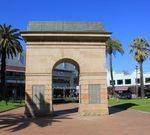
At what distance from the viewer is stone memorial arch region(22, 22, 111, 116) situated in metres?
30.8

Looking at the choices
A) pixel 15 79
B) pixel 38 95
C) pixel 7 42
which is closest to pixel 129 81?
pixel 15 79

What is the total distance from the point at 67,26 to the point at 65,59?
8.33 ft

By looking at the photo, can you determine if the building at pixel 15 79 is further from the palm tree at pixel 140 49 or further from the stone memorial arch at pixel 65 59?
the stone memorial arch at pixel 65 59

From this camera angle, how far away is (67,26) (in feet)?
105

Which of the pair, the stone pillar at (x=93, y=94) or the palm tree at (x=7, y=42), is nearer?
the stone pillar at (x=93, y=94)

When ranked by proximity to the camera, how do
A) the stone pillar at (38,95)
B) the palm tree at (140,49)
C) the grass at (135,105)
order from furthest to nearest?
1. the palm tree at (140,49)
2. the grass at (135,105)
3. the stone pillar at (38,95)

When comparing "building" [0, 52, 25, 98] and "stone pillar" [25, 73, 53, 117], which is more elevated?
"building" [0, 52, 25, 98]

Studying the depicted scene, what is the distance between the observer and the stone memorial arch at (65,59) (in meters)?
30.8

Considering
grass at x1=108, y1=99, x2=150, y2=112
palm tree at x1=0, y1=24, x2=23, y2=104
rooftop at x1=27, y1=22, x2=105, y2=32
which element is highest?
palm tree at x1=0, y1=24, x2=23, y2=104

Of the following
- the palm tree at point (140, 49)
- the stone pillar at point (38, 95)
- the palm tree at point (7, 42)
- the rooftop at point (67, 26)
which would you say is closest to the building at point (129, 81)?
the palm tree at point (140, 49)

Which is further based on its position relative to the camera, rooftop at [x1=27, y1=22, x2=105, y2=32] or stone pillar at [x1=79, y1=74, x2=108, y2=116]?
rooftop at [x1=27, y1=22, x2=105, y2=32]

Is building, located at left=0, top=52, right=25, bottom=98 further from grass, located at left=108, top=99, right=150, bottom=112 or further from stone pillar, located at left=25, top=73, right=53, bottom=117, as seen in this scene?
stone pillar, located at left=25, top=73, right=53, bottom=117

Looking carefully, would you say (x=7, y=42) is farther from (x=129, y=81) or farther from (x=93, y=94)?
(x=129, y=81)

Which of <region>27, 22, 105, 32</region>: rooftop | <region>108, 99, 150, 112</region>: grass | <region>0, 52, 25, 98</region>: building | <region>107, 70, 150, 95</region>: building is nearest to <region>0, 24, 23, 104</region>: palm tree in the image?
<region>108, 99, 150, 112</region>: grass
